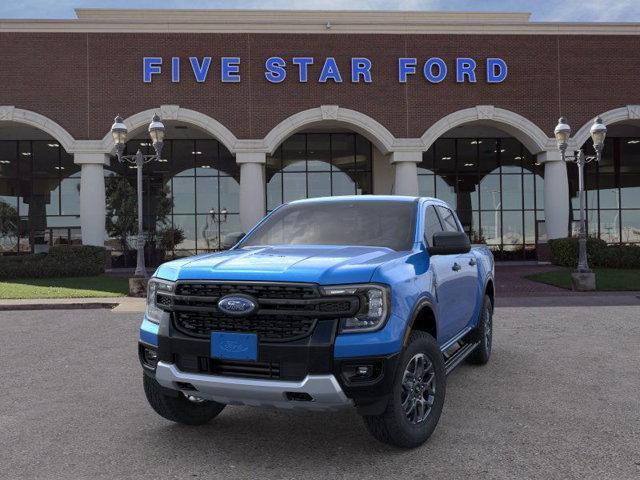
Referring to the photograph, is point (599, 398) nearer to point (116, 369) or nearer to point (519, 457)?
point (519, 457)

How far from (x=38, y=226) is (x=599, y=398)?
29.9m

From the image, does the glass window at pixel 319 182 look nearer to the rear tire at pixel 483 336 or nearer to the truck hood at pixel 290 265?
the rear tire at pixel 483 336

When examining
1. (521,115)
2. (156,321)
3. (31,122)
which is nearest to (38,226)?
(31,122)

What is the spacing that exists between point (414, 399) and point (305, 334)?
105cm

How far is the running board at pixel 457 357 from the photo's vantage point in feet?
15.7

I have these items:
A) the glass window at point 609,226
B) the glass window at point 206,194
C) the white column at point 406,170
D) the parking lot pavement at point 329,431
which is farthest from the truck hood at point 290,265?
the glass window at point 609,226

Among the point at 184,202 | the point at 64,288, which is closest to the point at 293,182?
the point at 184,202

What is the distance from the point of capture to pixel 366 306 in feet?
11.8

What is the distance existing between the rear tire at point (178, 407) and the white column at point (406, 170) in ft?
64.7

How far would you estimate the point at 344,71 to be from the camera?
23.8 m

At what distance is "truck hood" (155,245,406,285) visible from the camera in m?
3.61

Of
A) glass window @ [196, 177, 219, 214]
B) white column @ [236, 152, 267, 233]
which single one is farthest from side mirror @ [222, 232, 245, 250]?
glass window @ [196, 177, 219, 214]

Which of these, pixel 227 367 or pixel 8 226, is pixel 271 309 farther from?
pixel 8 226

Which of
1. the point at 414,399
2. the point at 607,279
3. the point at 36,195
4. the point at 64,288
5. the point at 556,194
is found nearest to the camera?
the point at 414,399
